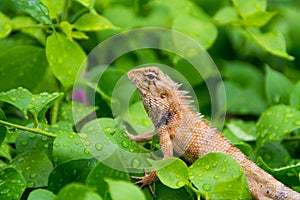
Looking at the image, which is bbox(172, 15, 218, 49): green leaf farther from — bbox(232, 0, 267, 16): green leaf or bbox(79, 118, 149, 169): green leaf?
bbox(79, 118, 149, 169): green leaf

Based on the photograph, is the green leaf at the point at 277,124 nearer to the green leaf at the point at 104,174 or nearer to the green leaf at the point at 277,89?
the green leaf at the point at 277,89

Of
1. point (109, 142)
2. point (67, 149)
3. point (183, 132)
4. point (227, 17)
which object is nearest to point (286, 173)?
point (183, 132)

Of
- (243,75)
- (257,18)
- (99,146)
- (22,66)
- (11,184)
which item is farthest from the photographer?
(243,75)

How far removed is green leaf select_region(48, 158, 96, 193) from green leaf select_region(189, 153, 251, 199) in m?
0.34

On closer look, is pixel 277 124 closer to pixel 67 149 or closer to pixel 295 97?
pixel 295 97

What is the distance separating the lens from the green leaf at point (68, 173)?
6.54 ft

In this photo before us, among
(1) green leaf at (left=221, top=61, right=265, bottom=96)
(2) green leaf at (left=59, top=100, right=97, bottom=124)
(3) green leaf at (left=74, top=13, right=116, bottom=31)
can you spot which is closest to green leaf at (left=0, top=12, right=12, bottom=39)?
(3) green leaf at (left=74, top=13, right=116, bottom=31)

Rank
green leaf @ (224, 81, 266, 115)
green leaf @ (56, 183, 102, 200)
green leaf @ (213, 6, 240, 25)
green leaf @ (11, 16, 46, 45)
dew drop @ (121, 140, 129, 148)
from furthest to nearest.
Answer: green leaf @ (224, 81, 266, 115) < green leaf @ (213, 6, 240, 25) < green leaf @ (11, 16, 46, 45) < dew drop @ (121, 140, 129, 148) < green leaf @ (56, 183, 102, 200)

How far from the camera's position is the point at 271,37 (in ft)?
9.90

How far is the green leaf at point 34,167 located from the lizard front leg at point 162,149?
12.6 inches

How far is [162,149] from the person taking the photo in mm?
2412

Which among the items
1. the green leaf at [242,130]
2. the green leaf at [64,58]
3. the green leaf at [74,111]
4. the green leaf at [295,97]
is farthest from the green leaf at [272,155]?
the green leaf at [64,58]

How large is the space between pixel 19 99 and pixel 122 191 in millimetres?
779

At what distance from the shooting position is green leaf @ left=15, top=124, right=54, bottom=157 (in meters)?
2.23
